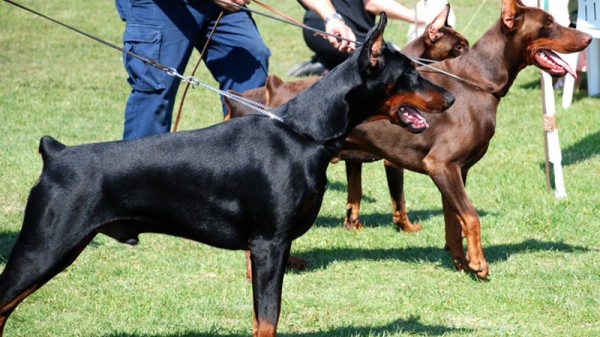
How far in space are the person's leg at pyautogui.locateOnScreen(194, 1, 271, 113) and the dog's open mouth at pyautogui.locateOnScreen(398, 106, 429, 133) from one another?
217 cm

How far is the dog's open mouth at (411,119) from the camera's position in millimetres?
4742

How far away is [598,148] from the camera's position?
10.3m

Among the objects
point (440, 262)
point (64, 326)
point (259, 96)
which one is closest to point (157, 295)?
point (64, 326)

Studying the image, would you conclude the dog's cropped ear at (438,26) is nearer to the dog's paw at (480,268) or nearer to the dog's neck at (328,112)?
the dog's paw at (480,268)

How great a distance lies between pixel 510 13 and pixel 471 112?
683mm

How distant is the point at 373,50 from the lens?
448cm

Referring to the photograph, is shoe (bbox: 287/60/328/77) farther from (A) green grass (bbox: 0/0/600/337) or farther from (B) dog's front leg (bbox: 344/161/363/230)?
(B) dog's front leg (bbox: 344/161/363/230)

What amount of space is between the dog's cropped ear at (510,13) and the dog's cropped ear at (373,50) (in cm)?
187

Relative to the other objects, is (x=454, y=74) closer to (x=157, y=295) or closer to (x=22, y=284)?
(x=157, y=295)

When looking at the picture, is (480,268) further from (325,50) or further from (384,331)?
(325,50)

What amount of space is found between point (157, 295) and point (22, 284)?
5.66 feet

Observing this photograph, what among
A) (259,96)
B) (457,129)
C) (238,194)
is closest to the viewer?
(238,194)

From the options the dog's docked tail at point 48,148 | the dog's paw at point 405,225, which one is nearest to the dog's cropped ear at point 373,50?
the dog's docked tail at point 48,148

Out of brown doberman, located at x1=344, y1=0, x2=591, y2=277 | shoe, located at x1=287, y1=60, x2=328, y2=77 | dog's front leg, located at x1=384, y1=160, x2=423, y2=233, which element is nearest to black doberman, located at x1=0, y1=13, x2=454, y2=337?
brown doberman, located at x1=344, y1=0, x2=591, y2=277
